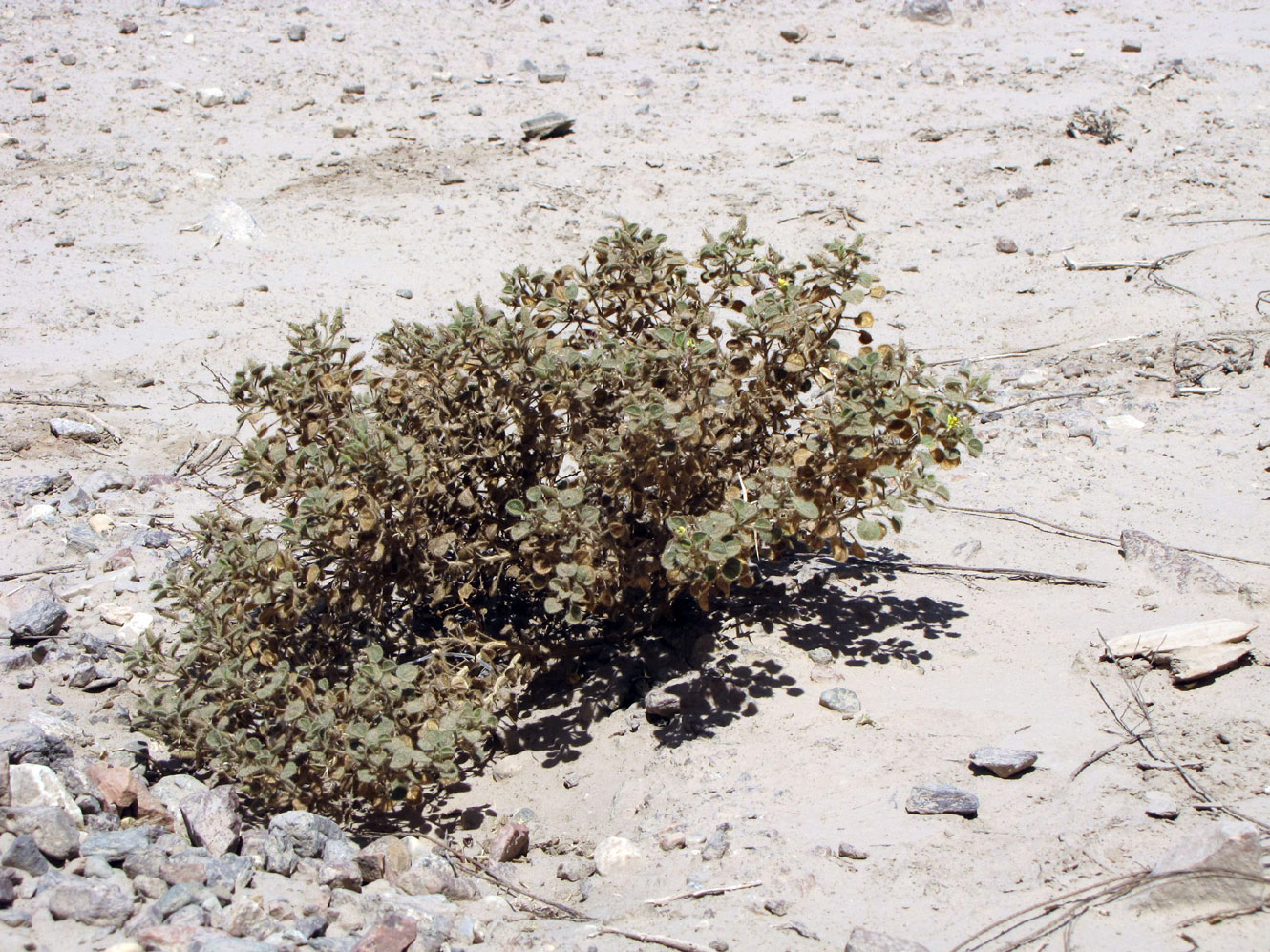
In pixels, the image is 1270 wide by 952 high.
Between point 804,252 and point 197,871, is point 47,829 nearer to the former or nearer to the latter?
point 197,871

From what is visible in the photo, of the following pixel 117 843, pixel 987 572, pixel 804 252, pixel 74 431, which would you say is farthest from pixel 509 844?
pixel 804 252

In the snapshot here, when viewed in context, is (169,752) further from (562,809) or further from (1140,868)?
(1140,868)

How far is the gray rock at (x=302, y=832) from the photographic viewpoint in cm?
287

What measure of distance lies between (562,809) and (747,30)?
319 inches

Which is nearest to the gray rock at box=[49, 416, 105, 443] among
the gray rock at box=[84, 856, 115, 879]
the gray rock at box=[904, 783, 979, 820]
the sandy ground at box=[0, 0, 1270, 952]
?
the sandy ground at box=[0, 0, 1270, 952]

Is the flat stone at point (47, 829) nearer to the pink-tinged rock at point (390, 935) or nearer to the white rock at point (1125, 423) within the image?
the pink-tinged rock at point (390, 935)

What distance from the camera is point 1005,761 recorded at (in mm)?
2918

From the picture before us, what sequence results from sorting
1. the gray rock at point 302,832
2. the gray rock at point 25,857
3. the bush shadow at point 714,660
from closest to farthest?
the gray rock at point 25,857 → the gray rock at point 302,832 → the bush shadow at point 714,660

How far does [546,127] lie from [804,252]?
2.37m

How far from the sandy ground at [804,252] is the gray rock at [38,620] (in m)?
0.08

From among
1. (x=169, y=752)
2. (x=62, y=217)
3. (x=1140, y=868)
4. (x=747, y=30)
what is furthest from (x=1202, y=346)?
(x=62, y=217)

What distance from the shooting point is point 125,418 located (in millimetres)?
5418

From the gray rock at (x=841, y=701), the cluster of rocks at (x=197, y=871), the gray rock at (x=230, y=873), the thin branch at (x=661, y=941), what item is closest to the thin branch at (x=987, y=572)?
the gray rock at (x=841, y=701)

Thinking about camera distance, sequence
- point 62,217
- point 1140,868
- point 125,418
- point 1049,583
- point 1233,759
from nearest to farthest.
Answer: point 1140,868, point 1233,759, point 1049,583, point 125,418, point 62,217
